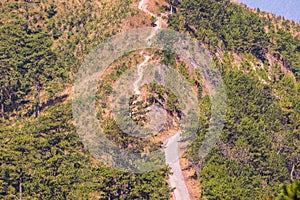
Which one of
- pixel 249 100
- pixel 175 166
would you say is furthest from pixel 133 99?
pixel 249 100

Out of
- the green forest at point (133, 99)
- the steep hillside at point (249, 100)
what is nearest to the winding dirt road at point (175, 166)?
the green forest at point (133, 99)

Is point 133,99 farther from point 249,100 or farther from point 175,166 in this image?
point 249,100

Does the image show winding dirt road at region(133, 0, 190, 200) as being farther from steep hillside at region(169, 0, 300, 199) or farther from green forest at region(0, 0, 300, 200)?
steep hillside at region(169, 0, 300, 199)

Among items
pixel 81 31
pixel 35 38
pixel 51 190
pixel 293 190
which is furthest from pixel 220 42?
pixel 293 190

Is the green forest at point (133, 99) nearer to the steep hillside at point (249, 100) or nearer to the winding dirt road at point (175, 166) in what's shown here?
the steep hillside at point (249, 100)

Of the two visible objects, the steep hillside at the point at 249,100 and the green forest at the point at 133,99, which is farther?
the steep hillside at the point at 249,100

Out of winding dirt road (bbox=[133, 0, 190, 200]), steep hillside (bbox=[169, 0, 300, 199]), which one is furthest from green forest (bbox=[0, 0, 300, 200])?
winding dirt road (bbox=[133, 0, 190, 200])

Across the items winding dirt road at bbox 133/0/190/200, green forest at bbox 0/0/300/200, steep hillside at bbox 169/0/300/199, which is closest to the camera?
green forest at bbox 0/0/300/200

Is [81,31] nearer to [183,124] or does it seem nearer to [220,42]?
[220,42]

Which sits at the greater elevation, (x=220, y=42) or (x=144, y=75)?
(x=220, y=42)
